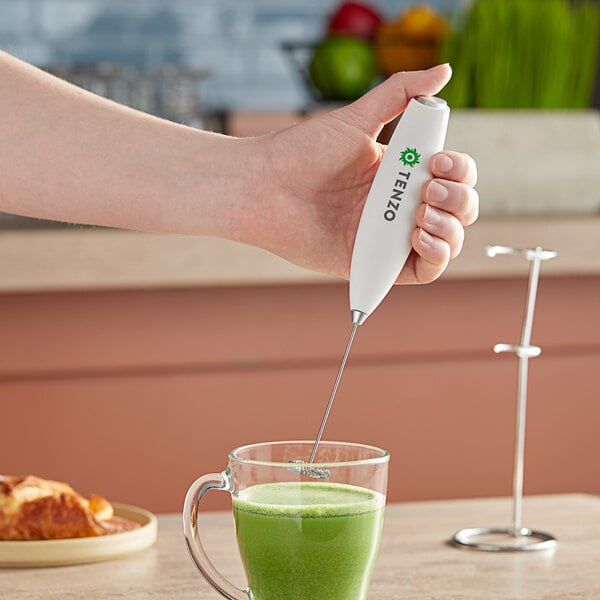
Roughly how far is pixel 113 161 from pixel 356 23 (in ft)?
5.47

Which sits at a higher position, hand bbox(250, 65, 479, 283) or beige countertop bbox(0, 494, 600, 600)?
hand bbox(250, 65, 479, 283)

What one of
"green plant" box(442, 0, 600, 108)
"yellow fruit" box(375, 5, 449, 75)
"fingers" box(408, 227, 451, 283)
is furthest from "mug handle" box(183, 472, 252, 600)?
"yellow fruit" box(375, 5, 449, 75)

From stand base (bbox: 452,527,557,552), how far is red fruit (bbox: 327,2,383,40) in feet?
5.67

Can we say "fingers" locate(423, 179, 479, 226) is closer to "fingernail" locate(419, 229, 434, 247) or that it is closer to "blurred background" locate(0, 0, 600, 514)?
"fingernail" locate(419, 229, 434, 247)

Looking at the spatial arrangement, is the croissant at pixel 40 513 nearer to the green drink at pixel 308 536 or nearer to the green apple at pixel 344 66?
the green drink at pixel 308 536

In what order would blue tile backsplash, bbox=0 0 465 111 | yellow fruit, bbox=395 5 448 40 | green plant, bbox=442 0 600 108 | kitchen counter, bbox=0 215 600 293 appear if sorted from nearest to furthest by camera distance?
kitchen counter, bbox=0 215 600 293, green plant, bbox=442 0 600 108, yellow fruit, bbox=395 5 448 40, blue tile backsplash, bbox=0 0 465 111

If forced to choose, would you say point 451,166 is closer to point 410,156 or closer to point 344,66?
point 410,156

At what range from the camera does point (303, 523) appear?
753 mm

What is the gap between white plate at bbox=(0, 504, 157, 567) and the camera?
939 mm

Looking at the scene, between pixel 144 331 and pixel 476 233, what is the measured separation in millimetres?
603

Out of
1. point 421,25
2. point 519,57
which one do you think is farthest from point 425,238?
point 421,25

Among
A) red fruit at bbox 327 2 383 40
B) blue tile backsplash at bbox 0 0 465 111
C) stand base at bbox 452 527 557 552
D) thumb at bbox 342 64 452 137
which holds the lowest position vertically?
stand base at bbox 452 527 557 552

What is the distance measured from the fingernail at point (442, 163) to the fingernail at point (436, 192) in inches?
0.4

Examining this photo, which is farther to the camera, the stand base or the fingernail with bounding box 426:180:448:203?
the stand base
